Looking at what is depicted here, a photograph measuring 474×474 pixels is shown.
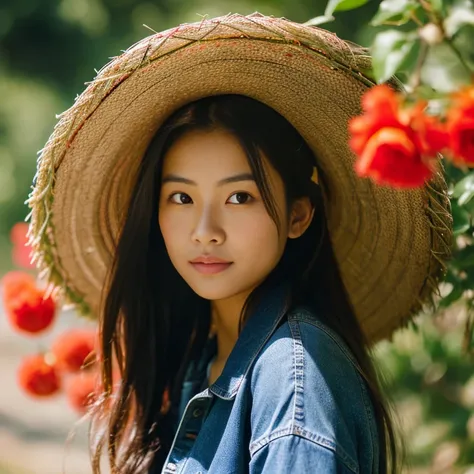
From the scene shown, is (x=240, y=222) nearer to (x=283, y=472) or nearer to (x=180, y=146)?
(x=180, y=146)

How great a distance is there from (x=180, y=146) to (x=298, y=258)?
1.07 feet

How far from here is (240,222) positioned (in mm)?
1638

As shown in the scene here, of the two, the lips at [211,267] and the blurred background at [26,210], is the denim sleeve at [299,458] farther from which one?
the blurred background at [26,210]

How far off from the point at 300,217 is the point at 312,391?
47cm

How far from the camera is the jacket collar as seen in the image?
158cm

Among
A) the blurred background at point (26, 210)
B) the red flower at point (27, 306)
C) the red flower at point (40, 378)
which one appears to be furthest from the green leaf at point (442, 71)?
the red flower at point (40, 378)

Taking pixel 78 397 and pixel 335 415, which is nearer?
pixel 335 415

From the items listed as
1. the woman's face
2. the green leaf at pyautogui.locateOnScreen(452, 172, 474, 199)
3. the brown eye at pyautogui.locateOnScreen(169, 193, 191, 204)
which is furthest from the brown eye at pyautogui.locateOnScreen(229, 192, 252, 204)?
the green leaf at pyautogui.locateOnScreen(452, 172, 474, 199)

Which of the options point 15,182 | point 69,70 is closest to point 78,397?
point 69,70

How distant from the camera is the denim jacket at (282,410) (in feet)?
4.49

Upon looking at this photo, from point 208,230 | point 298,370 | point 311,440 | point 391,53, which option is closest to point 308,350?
point 298,370

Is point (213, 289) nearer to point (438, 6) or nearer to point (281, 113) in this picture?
point (281, 113)

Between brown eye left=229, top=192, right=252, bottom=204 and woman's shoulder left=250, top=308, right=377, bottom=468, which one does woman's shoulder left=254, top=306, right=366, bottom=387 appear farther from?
brown eye left=229, top=192, right=252, bottom=204

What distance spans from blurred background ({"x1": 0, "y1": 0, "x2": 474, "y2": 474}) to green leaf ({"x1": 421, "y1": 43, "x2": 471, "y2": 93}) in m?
0.73
